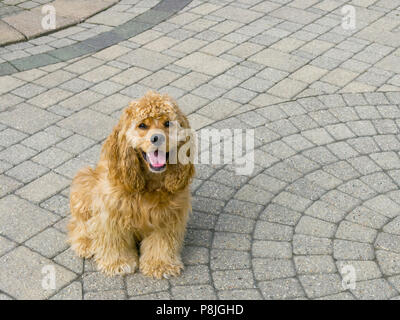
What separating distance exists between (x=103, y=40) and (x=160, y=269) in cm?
486

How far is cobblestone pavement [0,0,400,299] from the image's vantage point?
4746 mm

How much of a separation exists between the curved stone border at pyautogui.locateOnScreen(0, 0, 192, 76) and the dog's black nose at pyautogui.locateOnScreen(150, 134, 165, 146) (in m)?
4.53

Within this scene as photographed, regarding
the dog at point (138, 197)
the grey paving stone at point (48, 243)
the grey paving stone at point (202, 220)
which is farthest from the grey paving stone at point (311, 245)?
the grey paving stone at point (48, 243)

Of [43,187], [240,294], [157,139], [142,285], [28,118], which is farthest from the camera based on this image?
[28,118]

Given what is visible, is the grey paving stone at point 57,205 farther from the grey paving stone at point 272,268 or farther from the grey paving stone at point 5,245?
the grey paving stone at point 272,268

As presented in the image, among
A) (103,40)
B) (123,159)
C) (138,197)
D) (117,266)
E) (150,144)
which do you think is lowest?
(103,40)

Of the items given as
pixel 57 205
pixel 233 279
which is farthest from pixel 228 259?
pixel 57 205

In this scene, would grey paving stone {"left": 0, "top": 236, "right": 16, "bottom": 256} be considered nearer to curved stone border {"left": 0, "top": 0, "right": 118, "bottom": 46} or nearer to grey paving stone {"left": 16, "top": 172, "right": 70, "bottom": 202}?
grey paving stone {"left": 16, "top": 172, "right": 70, "bottom": 202}

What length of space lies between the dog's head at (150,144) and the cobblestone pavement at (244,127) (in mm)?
942

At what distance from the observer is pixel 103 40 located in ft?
28.3

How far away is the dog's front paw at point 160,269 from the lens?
4.73 meters

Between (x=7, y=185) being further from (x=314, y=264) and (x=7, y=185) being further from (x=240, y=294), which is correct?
(x=314, y=264)
